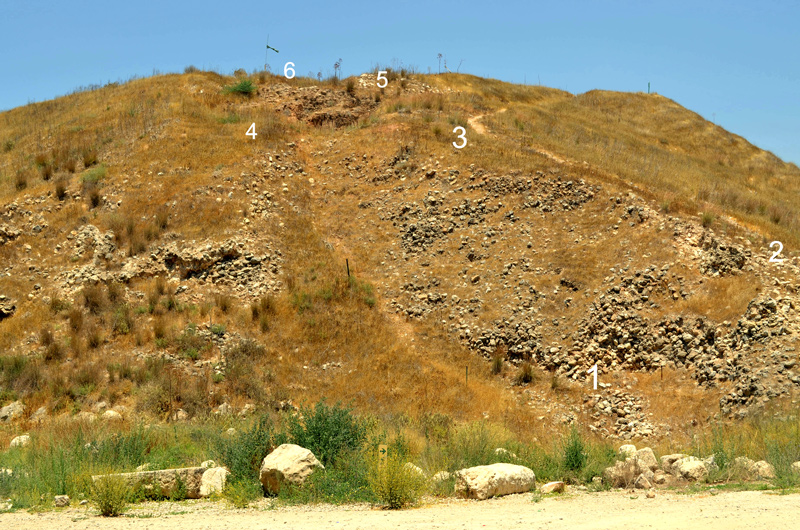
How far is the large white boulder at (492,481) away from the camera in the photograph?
917 cm

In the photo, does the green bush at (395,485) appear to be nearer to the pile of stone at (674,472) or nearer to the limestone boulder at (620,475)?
the limestone boulder at (620,475)

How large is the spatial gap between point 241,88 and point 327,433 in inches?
893

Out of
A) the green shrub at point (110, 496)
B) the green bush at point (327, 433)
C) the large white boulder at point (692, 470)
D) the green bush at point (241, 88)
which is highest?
the green bush at point (241, 88)

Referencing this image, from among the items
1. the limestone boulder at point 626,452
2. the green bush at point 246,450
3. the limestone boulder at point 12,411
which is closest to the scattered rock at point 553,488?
the limestone boulder at point 626,452

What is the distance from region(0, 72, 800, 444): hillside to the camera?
633 inches

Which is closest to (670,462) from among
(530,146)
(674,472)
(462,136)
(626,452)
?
(674,472)

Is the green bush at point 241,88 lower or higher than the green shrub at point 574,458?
higher

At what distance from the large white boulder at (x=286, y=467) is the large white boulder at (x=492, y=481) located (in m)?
2.06

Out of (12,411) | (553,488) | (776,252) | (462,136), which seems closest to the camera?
(553,488)

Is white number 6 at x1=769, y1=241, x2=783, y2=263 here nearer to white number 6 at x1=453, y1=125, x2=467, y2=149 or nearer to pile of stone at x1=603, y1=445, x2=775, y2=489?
pile of stone at x1=603, y1=445, x2=775, y2=489

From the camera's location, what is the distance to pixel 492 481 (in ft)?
30.2

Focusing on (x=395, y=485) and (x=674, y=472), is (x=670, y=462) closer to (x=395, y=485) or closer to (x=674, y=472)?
(x=674, y=472)

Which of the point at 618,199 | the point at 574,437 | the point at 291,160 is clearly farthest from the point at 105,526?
the point at 291,160

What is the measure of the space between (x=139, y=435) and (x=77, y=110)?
22.3 meters
